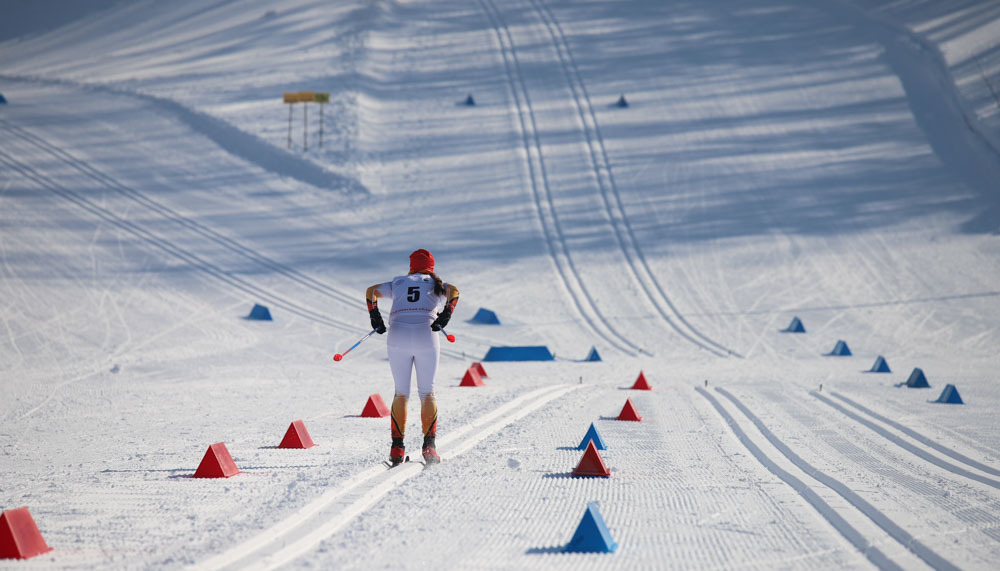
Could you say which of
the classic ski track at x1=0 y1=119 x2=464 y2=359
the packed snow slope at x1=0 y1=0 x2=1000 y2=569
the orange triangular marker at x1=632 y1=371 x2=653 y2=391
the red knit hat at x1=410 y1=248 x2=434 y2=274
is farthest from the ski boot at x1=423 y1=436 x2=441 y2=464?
the classic ski track at x1=0 y1=119 x2=464 y2=359

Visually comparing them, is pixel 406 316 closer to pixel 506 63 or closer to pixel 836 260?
pixel 836 260

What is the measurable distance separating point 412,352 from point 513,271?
1597cm

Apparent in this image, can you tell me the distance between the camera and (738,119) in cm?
3284

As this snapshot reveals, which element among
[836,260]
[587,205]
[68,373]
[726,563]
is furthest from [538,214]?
[726,563]

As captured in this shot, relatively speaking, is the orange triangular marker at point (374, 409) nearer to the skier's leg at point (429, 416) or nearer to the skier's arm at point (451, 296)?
the skier's leg at point (429, 416)

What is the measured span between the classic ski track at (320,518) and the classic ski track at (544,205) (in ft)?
38.5

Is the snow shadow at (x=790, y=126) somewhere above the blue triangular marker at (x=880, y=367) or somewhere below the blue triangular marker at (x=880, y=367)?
above

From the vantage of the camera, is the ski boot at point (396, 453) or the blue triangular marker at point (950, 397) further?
the blue triangular marker at point (950, 397)

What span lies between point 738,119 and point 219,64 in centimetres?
1905

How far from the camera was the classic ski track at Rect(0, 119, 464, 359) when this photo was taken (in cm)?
1971

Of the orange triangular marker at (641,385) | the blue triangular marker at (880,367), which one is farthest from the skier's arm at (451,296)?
the blue triangular marker at (880,367)

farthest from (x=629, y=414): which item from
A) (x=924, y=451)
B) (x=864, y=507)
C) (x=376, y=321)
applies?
(x=864, y=507)

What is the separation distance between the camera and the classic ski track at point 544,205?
65.8ft

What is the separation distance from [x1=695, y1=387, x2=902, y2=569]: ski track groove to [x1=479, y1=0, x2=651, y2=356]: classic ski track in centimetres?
1028
